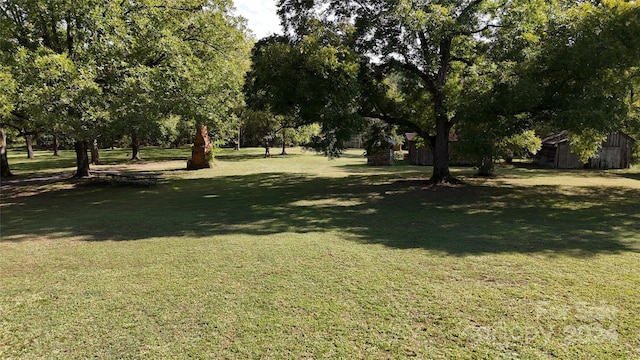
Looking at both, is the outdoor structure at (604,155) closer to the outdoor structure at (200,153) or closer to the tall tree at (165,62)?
the tall tree at (165,62)

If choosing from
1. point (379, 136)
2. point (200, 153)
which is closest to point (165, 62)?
point (200, 153)

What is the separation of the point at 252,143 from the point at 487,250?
49.8m

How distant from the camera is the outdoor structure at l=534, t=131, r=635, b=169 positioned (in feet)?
80.1

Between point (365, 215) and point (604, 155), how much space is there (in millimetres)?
22810

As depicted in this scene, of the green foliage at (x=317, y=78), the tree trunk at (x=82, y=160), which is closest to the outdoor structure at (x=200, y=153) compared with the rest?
the tree trunk at (x=82, y=160)

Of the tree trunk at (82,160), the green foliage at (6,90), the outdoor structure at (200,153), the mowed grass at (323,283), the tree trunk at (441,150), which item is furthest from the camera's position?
the outdoor structure at (200,153)

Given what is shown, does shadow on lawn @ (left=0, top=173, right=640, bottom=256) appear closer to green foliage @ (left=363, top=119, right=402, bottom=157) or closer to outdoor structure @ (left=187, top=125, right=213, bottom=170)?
green foliage @ (left=363, top=119, right=402, bottom=157)

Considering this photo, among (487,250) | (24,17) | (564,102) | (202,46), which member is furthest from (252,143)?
(487,250)

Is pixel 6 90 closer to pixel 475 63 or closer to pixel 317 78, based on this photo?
pixel 317 78

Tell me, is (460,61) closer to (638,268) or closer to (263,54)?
(263,54)

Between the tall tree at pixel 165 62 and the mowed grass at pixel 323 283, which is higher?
the tall tree at pixel 165 62

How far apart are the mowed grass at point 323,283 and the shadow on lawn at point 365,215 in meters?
0.09

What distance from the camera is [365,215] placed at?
10.1 meters

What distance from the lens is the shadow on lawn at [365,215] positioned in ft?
24.8
